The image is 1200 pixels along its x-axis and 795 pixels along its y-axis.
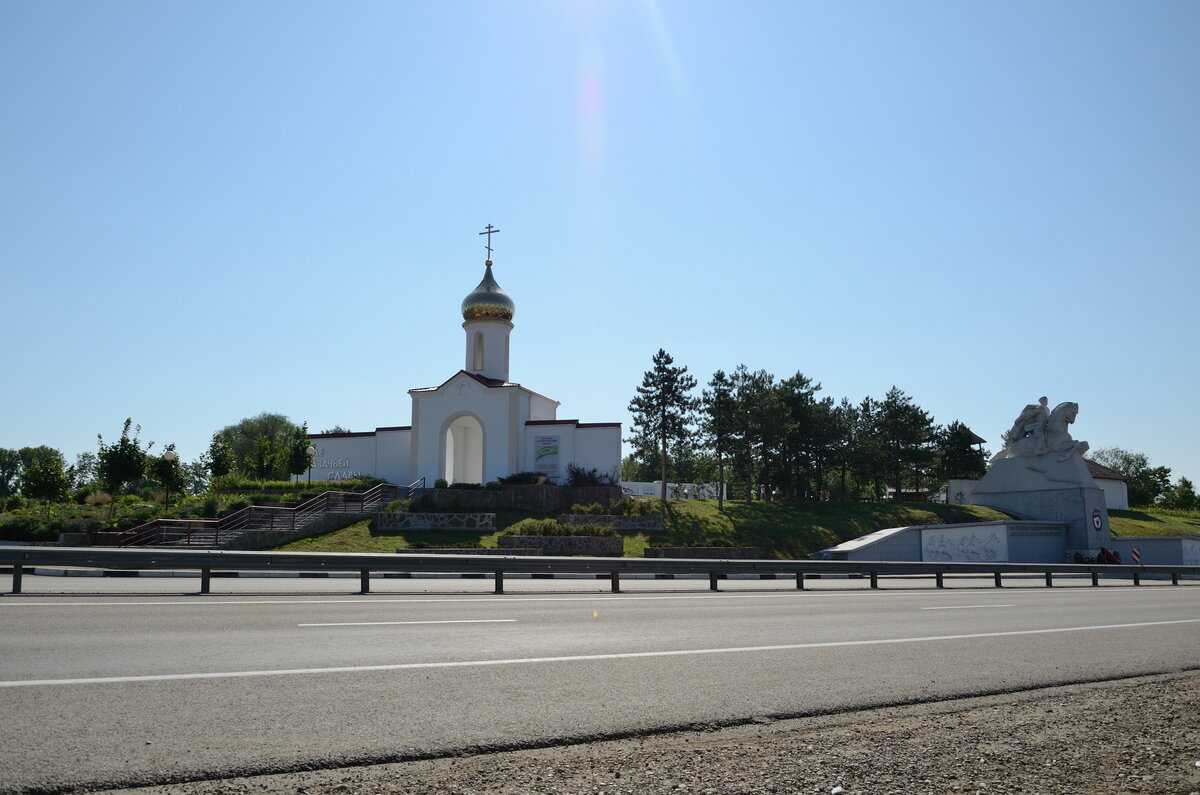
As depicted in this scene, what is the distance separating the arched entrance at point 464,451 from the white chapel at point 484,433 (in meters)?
0.10

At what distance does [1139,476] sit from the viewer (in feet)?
367

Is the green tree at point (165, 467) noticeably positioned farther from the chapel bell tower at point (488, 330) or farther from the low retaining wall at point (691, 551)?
the low retaining wall at point (691, 551)

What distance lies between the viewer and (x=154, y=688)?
19.4 feet

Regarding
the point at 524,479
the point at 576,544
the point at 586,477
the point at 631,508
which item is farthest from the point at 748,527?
the point at 576,544

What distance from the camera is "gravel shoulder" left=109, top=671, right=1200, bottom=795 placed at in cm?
417

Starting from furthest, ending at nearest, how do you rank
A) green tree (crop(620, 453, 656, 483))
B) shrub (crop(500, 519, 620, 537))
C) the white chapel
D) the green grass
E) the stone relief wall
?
green tree (crop(620, 453, 656, 483))
the green grass
the white chapel
the stone relief wall
shrub (crop(500, 519, 620, 537))

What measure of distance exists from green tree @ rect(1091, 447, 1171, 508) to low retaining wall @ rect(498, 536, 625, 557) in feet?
193

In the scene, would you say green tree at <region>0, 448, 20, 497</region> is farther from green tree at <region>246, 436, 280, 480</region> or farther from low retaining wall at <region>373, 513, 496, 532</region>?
low retaining wall at <region>373, 513, 496, 532</region>

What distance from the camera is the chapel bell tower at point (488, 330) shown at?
50406 mm

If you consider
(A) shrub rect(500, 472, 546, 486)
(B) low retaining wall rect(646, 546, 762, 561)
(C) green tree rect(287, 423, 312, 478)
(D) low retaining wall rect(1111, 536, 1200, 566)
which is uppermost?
(C) green tree rect(287, 423, 312, 478)

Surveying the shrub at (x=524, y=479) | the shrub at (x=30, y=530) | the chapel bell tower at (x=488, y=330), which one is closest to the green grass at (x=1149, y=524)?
the shrub at (x=524, y=479)

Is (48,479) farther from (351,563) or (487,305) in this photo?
(351,563)

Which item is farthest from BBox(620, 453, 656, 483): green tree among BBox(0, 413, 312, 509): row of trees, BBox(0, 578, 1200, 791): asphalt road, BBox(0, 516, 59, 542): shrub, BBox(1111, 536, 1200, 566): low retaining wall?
BBox(0, 578, 1200, 791): asphalt road

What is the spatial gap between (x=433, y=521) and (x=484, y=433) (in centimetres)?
1223
